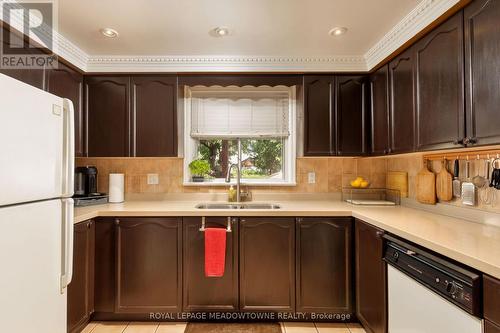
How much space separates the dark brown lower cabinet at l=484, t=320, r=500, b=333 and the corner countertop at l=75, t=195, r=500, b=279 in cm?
18

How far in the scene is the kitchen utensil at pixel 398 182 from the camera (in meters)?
2.42

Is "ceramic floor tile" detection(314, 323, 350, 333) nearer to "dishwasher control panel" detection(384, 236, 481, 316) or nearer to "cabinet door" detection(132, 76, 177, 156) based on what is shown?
"dishwasher control panel" detection(384, 236, 481, 316)

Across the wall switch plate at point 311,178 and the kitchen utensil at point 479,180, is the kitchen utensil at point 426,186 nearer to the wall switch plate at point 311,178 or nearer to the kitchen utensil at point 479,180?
the kitchen utensil at point 479,180

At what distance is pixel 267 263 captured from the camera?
2.15 meters

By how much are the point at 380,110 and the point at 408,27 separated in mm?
667

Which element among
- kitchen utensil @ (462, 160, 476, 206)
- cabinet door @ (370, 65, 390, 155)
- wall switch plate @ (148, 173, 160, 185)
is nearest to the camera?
kitchen utensil @ (462, 160, 476, 206)

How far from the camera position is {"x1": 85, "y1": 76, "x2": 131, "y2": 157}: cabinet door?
8.24 ft

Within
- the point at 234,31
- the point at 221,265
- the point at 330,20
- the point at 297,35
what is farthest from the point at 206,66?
the point at 221,265

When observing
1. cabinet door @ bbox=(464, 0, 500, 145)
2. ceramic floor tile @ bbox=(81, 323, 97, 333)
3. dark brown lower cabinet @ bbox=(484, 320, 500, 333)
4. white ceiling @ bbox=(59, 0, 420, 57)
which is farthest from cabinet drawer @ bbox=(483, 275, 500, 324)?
ceramic floor tile @ bbox=(81, 323, 97, 333)

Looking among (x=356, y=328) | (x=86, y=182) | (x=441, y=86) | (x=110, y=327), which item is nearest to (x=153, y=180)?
(x=86, y=182)

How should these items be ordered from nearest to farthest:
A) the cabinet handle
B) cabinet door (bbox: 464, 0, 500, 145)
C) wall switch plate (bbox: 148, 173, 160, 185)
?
cabinet door (bbox: 464, 0, 500, 145)
the cabinet handle
wall switch plate (bbox: 148, 173, 160, 185)

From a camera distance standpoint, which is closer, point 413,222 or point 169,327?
point 413,222

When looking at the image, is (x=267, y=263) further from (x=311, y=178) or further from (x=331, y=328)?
(x=311, y=178)

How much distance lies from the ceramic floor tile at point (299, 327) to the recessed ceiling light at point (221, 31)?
7.66ft
